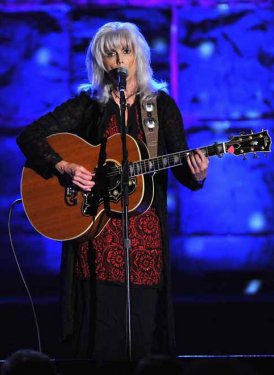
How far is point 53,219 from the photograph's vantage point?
3475 mm

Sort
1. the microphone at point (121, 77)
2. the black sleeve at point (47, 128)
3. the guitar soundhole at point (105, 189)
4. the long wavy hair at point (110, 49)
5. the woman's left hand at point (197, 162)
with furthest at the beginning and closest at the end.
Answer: the black sleeve at point (47, 128) < the long wavy hair at point (110, 49) < the guitar soundhole at point (105, 189) < the woman's left hand at point (197, 162) < the microphone at point (121, 77)

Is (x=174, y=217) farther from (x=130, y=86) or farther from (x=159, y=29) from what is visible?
(x=130, y=86)

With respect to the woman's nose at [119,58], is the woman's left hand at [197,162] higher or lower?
lower

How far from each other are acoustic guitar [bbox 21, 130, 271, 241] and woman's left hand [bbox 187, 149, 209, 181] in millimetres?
34

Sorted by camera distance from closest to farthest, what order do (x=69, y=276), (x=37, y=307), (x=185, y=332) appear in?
1. (x=69, y=276)
2. (x=185, y=332)
3. (x=37, y=307)

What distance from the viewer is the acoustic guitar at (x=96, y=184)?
326cm

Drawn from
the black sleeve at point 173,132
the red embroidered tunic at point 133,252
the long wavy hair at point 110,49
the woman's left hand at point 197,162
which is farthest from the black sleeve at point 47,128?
the woman's left hand at point 197,162

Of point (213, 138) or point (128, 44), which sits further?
point (213, 138)

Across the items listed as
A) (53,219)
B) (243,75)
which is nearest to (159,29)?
(243,75)

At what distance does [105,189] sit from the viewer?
3.35 meters

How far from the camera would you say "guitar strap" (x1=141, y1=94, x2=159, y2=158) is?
3365 millimetres

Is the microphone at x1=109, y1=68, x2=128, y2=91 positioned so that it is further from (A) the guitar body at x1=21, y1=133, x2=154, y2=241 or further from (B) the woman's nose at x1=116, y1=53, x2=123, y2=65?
(A) the guitar body at x1=21, y1=133, x2=154, y2=241

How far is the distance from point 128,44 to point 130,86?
20cm

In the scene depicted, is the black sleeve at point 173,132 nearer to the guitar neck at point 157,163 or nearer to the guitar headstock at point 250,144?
the guitar neck at point 157,163
